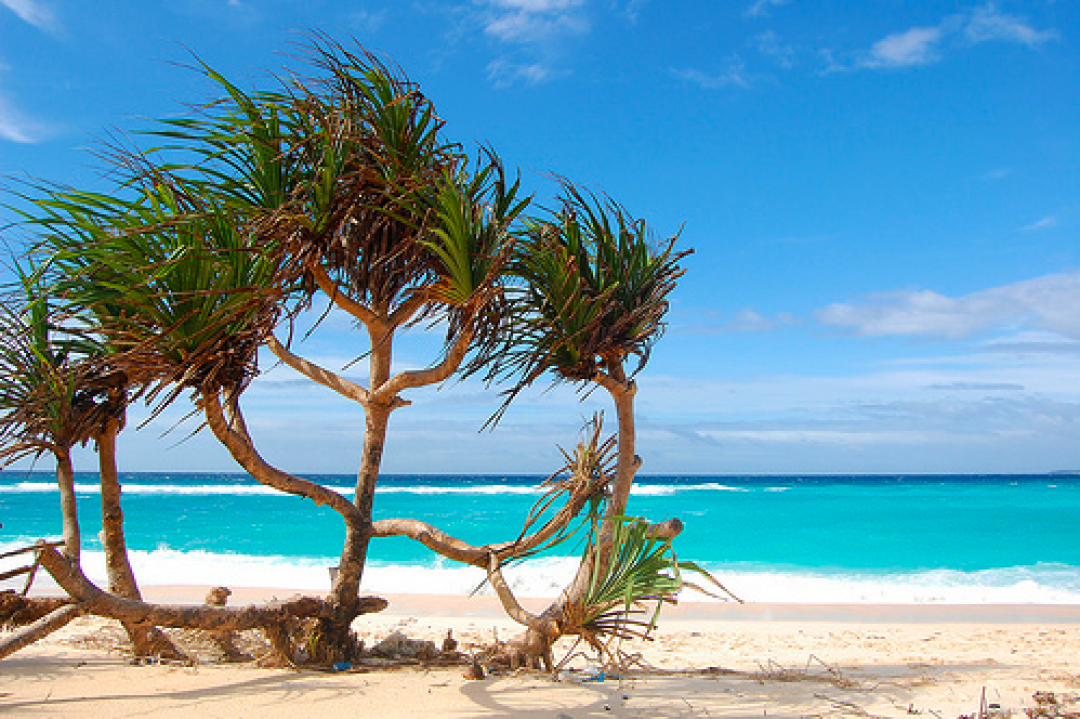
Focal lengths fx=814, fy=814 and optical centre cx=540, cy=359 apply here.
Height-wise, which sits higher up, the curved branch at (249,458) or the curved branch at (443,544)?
the curved branch at (249,458)

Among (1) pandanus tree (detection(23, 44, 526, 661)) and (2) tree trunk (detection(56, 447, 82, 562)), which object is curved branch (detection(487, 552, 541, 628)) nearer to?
(1) pandanus tree (detection(23, 44, 526, 661))

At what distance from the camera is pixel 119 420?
16.6ft

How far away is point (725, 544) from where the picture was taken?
22.4 metres

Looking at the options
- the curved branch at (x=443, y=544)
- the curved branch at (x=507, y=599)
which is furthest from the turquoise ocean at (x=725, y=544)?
the curved branch at (x=507, y=599)

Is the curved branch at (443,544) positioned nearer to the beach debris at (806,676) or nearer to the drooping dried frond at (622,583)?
the drooping dried frond at (622,583)

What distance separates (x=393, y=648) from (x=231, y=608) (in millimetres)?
1155

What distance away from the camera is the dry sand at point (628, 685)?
4.09 m

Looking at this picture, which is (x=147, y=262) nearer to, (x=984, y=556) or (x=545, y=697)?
(x=545, y=697)

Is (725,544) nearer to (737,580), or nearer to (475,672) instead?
(737,580)

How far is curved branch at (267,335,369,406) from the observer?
5.09 m

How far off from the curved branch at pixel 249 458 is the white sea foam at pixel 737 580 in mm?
7615

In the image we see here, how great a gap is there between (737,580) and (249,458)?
475 inches

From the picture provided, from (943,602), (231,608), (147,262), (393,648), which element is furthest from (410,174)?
(943,602)

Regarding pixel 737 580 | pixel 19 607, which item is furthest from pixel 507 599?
pixel 737 580
